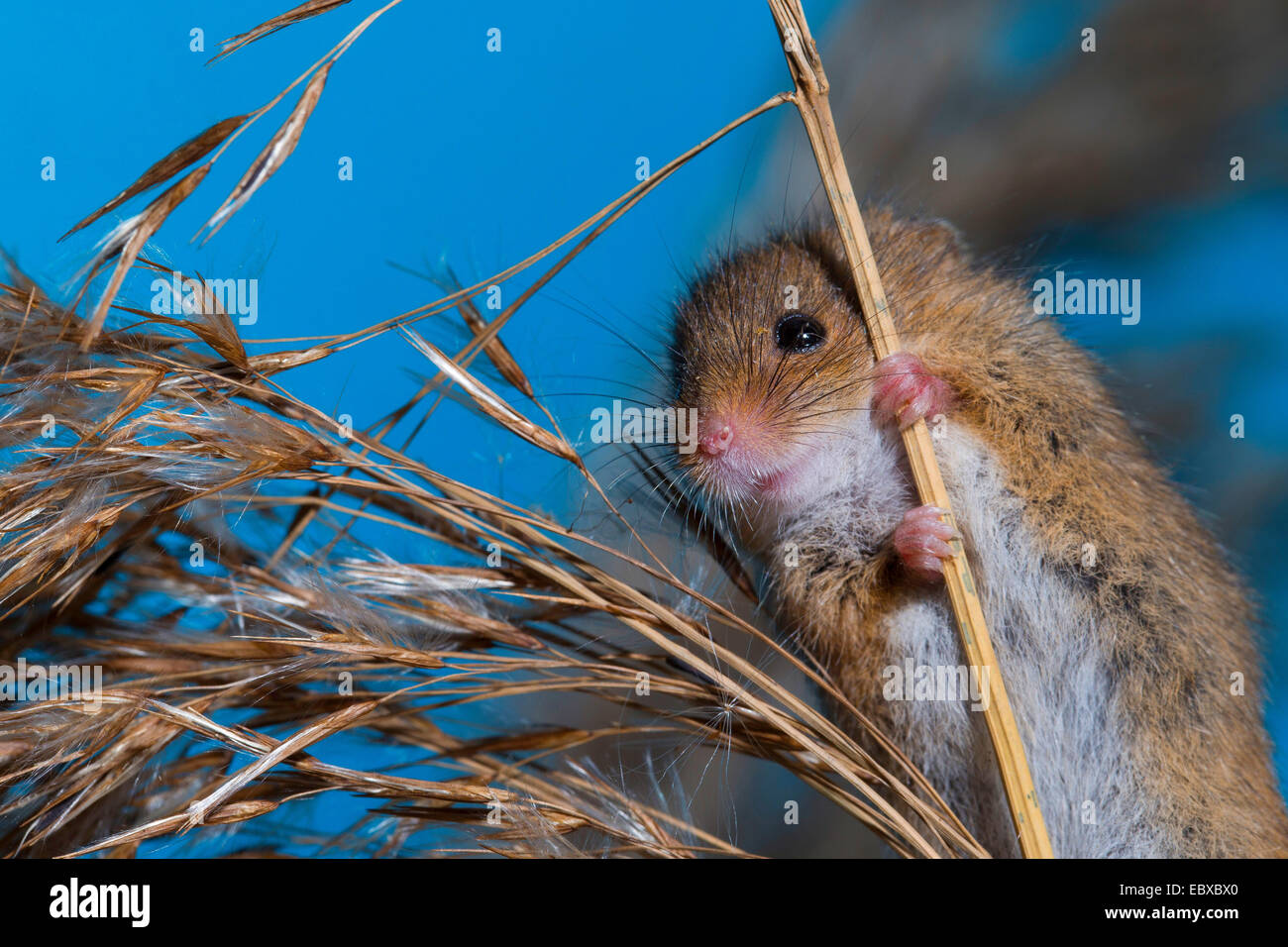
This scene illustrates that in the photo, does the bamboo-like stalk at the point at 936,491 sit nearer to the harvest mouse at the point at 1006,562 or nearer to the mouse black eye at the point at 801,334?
the harvest mouse at the point at 1006,562

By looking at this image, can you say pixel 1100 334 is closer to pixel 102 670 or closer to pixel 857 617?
pixel 857 617

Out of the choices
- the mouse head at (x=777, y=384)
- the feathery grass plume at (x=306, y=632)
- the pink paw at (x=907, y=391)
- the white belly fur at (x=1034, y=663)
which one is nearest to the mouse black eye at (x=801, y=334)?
the mouse head at (x=777, y=384)

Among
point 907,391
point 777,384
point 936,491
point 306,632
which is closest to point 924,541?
point 936,491

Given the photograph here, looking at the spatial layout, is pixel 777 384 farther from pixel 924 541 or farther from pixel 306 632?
pixel 306 632

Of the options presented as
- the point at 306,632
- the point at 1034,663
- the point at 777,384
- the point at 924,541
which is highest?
the point at 777,384

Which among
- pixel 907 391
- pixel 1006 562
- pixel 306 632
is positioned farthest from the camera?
pixel 1006 562

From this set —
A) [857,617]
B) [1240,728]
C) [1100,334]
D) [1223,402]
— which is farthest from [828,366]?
[1223,402]
